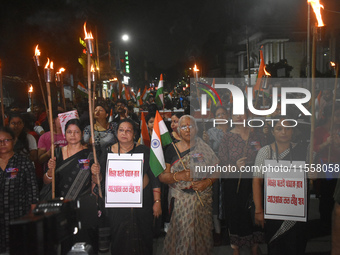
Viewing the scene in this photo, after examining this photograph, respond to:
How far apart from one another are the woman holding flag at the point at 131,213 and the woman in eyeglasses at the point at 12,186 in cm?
75

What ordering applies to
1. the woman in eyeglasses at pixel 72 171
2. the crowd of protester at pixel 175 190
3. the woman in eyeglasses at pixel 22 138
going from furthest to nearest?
the woman in eyeglasses at pixel 22 138, the woman in eyeglasses at pixel 72 171, the crowd of protester at pixel 175 190

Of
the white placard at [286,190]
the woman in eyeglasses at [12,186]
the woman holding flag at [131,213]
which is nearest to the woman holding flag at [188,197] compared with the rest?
the woman holding flag at [131,213]

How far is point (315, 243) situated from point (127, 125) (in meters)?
3.32

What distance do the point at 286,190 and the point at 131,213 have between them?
188 cm

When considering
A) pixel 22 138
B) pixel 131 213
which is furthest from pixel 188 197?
pixel 22 138

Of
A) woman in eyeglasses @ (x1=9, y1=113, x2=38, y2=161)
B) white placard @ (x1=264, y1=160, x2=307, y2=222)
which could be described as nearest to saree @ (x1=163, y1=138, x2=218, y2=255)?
white placard @ (x1=264, y1=160, x2=307, y2=222)

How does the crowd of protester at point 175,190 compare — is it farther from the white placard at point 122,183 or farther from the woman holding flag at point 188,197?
the white placard at point 122,183

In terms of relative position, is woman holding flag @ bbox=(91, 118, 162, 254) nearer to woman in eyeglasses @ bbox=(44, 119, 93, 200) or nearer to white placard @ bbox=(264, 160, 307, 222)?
woman in eyeglasses @ bbox=(44, 119, 93, 200)

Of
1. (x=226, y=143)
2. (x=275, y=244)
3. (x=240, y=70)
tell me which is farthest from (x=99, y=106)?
(x=240, y=70)

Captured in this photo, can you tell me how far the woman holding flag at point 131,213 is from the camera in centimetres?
417

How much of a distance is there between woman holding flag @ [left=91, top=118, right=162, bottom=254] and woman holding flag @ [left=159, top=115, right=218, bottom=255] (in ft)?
0.68

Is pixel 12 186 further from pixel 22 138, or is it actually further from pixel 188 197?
pixel 188 197

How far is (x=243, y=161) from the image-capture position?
443cm

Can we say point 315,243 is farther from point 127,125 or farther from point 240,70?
point 240,70
